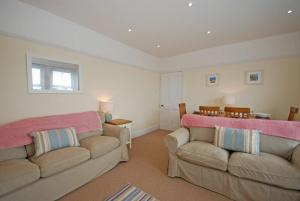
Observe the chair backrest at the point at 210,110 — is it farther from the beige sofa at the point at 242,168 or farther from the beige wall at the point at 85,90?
the beige wall at the point at 85,90

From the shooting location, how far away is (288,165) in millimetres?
1613

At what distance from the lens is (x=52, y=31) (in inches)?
96.6

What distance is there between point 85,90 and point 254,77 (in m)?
4.20

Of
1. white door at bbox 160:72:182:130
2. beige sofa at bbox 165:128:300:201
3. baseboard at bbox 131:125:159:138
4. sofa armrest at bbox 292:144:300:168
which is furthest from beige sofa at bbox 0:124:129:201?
white door at bbox 160:72:182:130

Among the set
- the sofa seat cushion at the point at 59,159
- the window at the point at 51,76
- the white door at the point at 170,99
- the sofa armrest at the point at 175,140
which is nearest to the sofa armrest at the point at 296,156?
the sofa armrest at the point at 175,140

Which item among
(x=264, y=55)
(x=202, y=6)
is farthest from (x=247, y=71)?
(x=202, y=6)

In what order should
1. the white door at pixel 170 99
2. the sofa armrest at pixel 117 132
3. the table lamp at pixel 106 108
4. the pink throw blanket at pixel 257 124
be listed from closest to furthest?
the pink throw blanket at pixel 257 124 → the sofa armrest at pixel 117 132 → the table lamp at pixel 106 108 → the white door at pixel 170 99

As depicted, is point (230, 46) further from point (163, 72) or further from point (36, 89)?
point (36, 89)

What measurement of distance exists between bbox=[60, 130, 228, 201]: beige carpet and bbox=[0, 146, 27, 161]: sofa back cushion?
0.82 meters

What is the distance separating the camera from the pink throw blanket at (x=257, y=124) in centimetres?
194

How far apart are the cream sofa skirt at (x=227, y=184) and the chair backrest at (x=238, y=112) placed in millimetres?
1669

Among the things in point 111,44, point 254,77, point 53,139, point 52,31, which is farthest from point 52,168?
point 254,77

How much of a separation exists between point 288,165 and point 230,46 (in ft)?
10.8

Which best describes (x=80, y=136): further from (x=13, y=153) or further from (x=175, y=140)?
(x=175, y=140)
